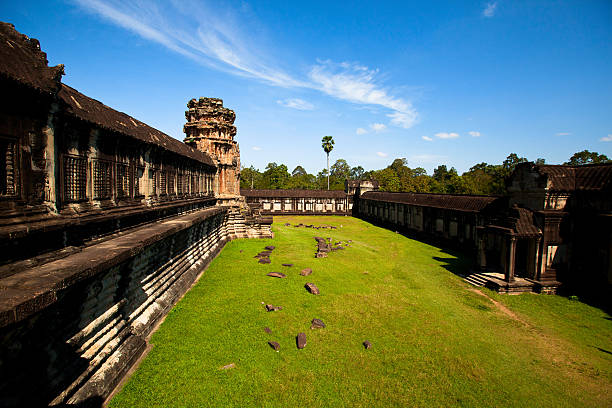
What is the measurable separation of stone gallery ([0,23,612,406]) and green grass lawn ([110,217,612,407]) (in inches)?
24.5

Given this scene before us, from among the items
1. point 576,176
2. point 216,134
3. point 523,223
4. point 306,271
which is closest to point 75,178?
point 306,271

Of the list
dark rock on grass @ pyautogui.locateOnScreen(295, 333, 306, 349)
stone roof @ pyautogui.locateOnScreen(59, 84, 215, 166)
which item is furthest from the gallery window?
dark rock on grass @ pyautogui.locateOnScreen(295, 333, 306, 349)

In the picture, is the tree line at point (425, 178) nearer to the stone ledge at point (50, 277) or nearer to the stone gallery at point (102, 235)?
the stone gallery at point (102, 235)

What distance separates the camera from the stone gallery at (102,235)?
13.1ft

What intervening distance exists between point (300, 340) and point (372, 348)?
2.08 meters

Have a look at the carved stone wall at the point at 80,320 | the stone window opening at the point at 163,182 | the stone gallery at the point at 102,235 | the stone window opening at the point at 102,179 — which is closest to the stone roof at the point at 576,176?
the stone gallery at the point at 102,235

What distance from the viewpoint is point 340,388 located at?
6.24m

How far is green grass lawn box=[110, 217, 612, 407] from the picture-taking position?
19.7 ft

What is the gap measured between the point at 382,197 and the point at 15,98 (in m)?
37.2

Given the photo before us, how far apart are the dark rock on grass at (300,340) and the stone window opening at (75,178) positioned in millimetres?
6449

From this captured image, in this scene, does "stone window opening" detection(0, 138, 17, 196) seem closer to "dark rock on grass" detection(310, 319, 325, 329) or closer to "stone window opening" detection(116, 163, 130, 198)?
"stone window opening" detection(116, 163, 130, 198)

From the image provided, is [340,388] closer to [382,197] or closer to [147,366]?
[147,366]

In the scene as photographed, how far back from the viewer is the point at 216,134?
21.4m

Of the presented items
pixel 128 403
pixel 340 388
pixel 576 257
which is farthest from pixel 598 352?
pixel 128 403
